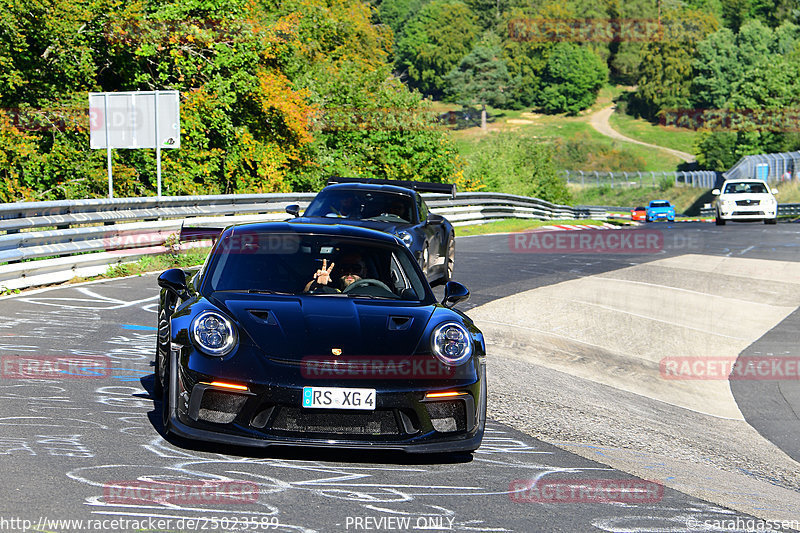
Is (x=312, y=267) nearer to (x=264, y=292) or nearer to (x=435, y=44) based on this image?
(x=264, y=292)

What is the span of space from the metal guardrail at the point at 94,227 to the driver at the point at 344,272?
784 centimetres

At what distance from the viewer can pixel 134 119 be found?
68.7 ft

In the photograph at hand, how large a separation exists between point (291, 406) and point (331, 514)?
36.0 inches

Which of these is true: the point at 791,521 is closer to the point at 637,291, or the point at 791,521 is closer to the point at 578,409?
the point at 578,409

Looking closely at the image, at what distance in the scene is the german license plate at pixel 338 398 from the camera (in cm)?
562

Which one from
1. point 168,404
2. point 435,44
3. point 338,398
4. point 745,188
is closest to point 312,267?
point 168,404

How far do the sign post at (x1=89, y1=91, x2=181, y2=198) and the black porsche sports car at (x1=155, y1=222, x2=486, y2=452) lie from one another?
14.6m

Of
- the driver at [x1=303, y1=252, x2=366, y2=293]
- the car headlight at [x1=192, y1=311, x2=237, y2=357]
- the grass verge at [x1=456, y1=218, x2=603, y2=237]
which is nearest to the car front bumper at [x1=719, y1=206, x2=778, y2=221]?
the grass verge at [x1=456, y1=218, x2=603, y2=237]

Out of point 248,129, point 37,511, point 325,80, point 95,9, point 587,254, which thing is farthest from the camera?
point 325,80

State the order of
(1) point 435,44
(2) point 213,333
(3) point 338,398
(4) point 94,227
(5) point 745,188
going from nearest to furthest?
(3) point 338,398 < (2) point 213,333 < (4) point 94,227 < (5) point 745,188 < (1) point 435,44

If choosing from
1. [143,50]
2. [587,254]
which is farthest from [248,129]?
[587,254]

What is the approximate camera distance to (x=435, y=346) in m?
6.06

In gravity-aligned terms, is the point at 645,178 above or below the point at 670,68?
below

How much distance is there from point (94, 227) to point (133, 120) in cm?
538
